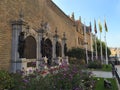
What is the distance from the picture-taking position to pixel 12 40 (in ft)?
47.0

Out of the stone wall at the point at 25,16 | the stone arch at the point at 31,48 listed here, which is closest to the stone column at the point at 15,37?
the stone wall at the point at 25,16

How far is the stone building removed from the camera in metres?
13.7

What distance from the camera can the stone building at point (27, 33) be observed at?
13709mm

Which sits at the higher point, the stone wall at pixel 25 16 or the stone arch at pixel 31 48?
the stone wall at pixel 25 16

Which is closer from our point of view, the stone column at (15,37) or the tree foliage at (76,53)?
the stone column at (15,37)

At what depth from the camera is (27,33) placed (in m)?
16.0

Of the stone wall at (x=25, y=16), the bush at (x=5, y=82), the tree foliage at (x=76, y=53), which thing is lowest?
the bush at (x=5, y=82)

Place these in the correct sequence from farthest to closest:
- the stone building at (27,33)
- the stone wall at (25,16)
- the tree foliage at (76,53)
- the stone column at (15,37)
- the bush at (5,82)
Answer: the tree foliage at (76,53) < the stone column at (15,37) < the stone building at (27,33) < the stone wall at (25,16) < the bush at (5,82)

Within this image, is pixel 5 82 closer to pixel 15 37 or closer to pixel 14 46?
pixel 14 46

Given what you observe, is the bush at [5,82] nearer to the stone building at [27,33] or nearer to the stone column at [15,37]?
the stone building at [27,33]

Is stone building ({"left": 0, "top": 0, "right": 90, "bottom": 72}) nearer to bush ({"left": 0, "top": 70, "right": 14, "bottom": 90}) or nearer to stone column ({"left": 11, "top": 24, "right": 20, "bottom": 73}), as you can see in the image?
stone column ({"left": 11, "top": 24, "right": 20, "bottom": 73})

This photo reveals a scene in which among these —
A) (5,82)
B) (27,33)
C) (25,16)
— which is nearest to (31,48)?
(27,33)

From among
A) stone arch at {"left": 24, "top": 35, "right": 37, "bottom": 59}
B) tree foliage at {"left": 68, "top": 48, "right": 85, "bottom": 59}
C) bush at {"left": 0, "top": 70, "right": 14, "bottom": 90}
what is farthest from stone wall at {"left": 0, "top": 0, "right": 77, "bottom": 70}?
tree foliage at {"left": 68, "top": 48, "right": 85, "bottom": 59}

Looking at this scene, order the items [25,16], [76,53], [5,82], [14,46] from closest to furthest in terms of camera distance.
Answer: [5,82] → [14,46] → [25,16] → [76,53]
